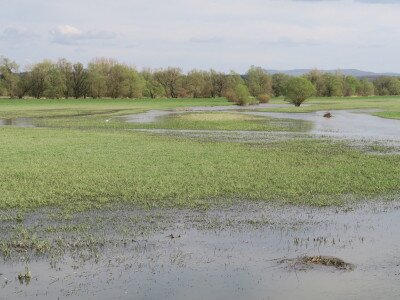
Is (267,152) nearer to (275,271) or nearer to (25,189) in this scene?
(25,189)

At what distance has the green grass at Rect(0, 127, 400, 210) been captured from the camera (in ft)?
67.3

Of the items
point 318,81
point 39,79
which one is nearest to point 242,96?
point 39,79

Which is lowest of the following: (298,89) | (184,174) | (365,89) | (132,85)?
(184,174)

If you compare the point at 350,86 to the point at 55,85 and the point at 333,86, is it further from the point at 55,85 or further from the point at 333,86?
the point at 55,85

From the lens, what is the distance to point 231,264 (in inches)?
530

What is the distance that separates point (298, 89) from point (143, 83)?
2502 inches

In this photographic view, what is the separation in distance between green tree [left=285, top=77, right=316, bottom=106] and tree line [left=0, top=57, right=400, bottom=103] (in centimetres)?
1513

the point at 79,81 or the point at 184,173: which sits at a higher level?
the point at 79,81

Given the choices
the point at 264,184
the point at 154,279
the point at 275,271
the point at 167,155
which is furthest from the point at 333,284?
the point at 167,155

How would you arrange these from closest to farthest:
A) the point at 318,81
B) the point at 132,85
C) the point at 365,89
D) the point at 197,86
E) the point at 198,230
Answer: the point at 198,230 < the point at 132,85 < the point at 197,86 < the point at 318,81 < the point at 365,89

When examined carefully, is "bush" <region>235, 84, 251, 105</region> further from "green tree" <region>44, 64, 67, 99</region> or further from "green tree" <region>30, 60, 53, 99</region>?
"green tree" <region>30, 60, 53, 99</region>

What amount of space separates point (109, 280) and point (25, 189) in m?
10.3

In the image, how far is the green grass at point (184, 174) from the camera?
20500mm

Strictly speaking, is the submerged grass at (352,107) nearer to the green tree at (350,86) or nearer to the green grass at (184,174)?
the green grass at (184,174)
